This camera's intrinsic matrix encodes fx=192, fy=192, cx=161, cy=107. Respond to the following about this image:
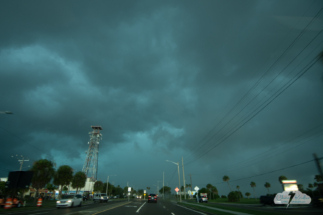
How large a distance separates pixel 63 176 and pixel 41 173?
1140 centimetres

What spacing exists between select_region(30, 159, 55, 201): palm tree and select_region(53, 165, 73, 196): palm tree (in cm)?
781

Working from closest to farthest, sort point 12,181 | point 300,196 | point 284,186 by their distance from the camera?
point 12,181 < point 300,196 < point 284,186

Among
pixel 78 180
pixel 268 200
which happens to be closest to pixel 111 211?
pixel 268 200

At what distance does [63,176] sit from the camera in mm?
59219

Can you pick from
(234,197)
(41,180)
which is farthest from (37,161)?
(234,197)

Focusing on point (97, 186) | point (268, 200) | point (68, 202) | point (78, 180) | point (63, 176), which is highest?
point (63, 176)

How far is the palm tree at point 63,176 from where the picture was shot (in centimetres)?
5794

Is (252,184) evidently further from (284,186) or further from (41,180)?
(41,180)

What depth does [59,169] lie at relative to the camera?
2341 inches

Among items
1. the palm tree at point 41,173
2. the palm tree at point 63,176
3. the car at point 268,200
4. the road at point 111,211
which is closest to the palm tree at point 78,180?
the palm tree at point 63,176

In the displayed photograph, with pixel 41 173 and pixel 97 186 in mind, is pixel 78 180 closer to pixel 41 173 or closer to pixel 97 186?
pixel 41 173

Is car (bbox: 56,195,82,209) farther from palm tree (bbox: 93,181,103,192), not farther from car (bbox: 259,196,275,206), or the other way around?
palm tree (bbox: 93,181,103,192)

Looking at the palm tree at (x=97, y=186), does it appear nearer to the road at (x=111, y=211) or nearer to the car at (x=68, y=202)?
the car at (x=68, y=202)

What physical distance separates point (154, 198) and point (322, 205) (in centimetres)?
3367
